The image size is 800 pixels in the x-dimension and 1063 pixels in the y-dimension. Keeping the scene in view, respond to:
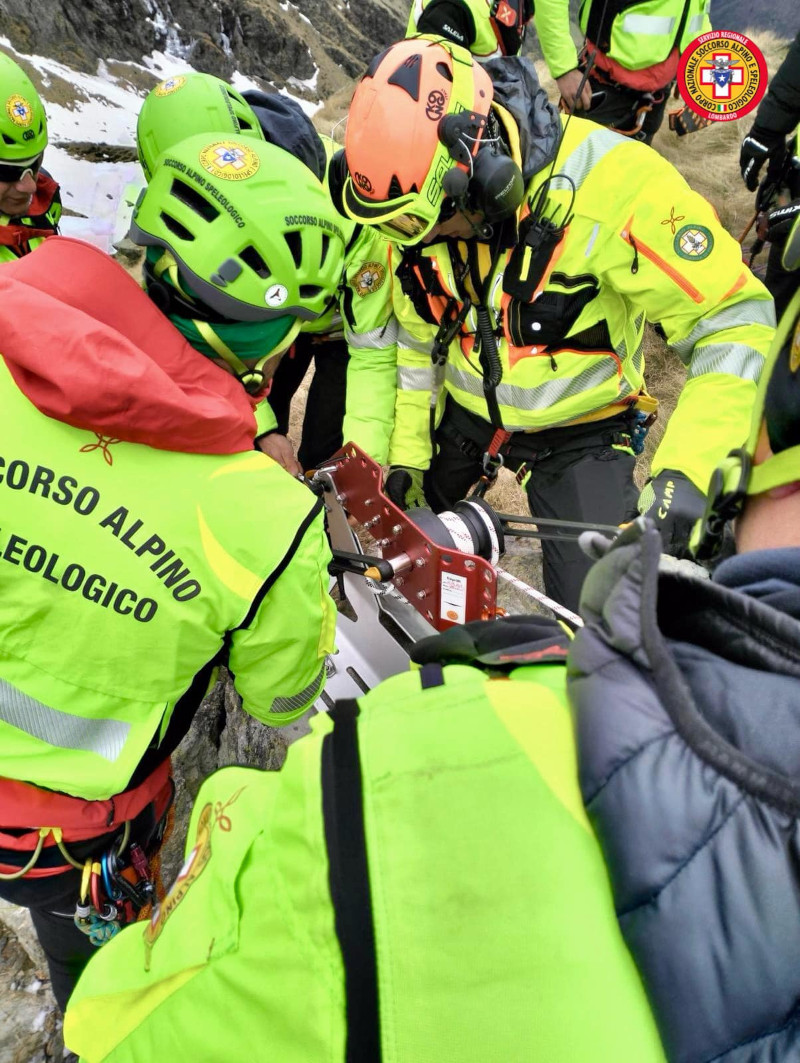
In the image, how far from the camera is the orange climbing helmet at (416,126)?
2191mm

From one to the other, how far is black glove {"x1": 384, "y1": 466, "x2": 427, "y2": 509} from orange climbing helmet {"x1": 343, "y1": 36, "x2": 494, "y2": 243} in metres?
1.30

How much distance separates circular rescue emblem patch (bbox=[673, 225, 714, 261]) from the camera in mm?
2221

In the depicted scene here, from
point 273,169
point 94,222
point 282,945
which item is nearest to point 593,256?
point 273,169

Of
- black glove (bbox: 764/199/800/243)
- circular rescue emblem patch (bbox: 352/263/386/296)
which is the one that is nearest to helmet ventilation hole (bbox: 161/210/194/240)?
circular rescue emblem patch (bbox: 352/263/386/296)

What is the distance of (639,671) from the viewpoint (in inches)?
23.7

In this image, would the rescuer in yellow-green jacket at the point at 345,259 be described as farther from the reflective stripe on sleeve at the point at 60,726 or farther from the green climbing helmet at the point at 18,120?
the reflective stripe on sleeve at the point at 60,726

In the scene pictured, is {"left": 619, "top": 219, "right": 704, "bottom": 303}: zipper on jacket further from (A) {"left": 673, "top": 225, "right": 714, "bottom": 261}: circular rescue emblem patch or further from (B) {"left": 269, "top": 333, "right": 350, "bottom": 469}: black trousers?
(B) {"left": 269, "top": 333, "right": 350, "bottom": 469}: black trousers

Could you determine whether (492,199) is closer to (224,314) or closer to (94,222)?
(224,314)

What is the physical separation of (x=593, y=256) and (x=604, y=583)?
83.3 inches

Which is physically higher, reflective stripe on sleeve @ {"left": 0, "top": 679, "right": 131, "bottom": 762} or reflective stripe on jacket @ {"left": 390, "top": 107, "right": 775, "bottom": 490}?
reflective stripe on jacket @ {"left": 390, "top": 107, "right": 775, "bottom": 490}

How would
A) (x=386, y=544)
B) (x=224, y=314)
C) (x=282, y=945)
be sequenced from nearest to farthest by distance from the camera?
(x=282, y=945) < (x=224, y=314) < (x=386, y=544)

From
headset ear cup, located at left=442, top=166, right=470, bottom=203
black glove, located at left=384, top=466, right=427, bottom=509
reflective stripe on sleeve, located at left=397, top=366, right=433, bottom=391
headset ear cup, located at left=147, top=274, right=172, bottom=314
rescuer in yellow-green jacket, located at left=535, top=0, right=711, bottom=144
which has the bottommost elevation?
black glove, located at left=384, top=466, right=427, bottom=509

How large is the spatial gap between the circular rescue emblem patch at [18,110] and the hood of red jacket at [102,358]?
332cm

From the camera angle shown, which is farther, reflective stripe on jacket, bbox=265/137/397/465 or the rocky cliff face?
the rocky cliff face
